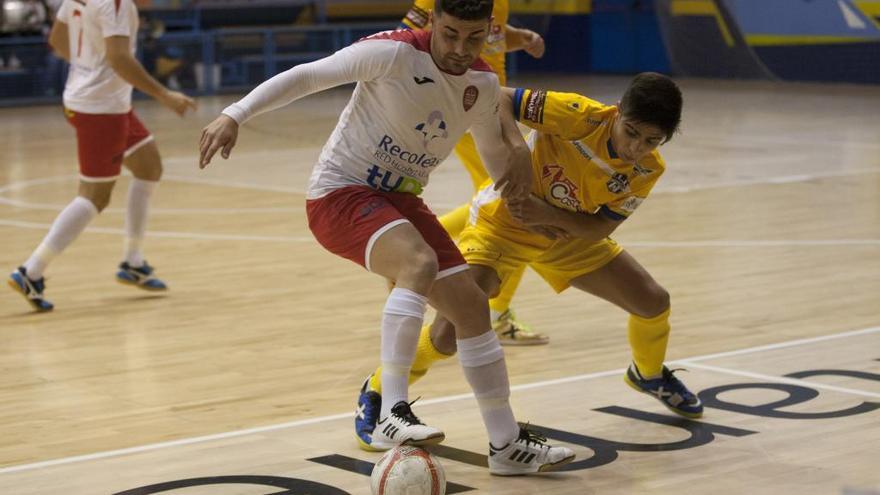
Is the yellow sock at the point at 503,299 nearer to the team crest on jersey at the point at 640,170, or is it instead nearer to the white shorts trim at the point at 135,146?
the team crest on jersey at the point at 640,170

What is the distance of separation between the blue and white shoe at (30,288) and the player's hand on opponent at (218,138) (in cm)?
372

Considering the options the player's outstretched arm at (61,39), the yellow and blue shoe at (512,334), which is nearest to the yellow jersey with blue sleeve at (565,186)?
the yellow and blue shoe at (512,334)

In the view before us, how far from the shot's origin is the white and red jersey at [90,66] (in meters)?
7.89

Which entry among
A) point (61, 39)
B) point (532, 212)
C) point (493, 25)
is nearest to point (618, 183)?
point (532, 212)

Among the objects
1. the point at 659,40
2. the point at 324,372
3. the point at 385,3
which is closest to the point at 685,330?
the point at 324,372

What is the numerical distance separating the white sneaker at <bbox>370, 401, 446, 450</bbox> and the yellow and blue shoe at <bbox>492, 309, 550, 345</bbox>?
2155mm

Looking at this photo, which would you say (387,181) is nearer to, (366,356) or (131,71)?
(366,356)

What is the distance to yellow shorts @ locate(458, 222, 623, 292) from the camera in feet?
17.8

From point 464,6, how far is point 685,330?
9.87 ft

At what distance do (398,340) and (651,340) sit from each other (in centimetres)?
123

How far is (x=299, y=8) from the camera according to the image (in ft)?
80.1

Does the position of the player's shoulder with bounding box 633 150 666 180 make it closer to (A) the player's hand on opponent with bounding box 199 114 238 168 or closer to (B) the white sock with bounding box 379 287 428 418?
(B) the white sock with bounding box 379 287 428 418

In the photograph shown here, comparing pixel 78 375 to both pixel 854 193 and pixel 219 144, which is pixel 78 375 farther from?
pixel 854 193

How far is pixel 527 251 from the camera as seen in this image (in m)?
5.45
